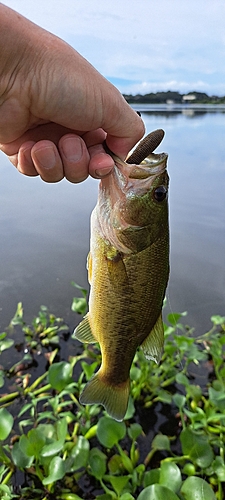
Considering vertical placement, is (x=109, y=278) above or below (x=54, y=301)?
above

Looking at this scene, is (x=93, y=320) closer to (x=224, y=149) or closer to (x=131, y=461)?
(x=131, y=461)

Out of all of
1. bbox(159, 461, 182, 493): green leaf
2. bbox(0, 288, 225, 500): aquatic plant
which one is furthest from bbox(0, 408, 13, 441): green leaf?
bbox(159, 461, 182, 493): green leaf

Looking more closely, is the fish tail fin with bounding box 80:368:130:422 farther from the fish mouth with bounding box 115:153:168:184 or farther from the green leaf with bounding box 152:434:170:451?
the green leaf with bounding box 152:434:170:451

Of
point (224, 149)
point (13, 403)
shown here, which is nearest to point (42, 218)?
point (13, 403)

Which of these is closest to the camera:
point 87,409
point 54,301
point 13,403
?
point 87,409

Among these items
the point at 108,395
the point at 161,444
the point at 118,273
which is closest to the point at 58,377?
the point at 161,444

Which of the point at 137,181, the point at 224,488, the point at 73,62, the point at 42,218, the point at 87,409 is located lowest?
the point at 224,488
